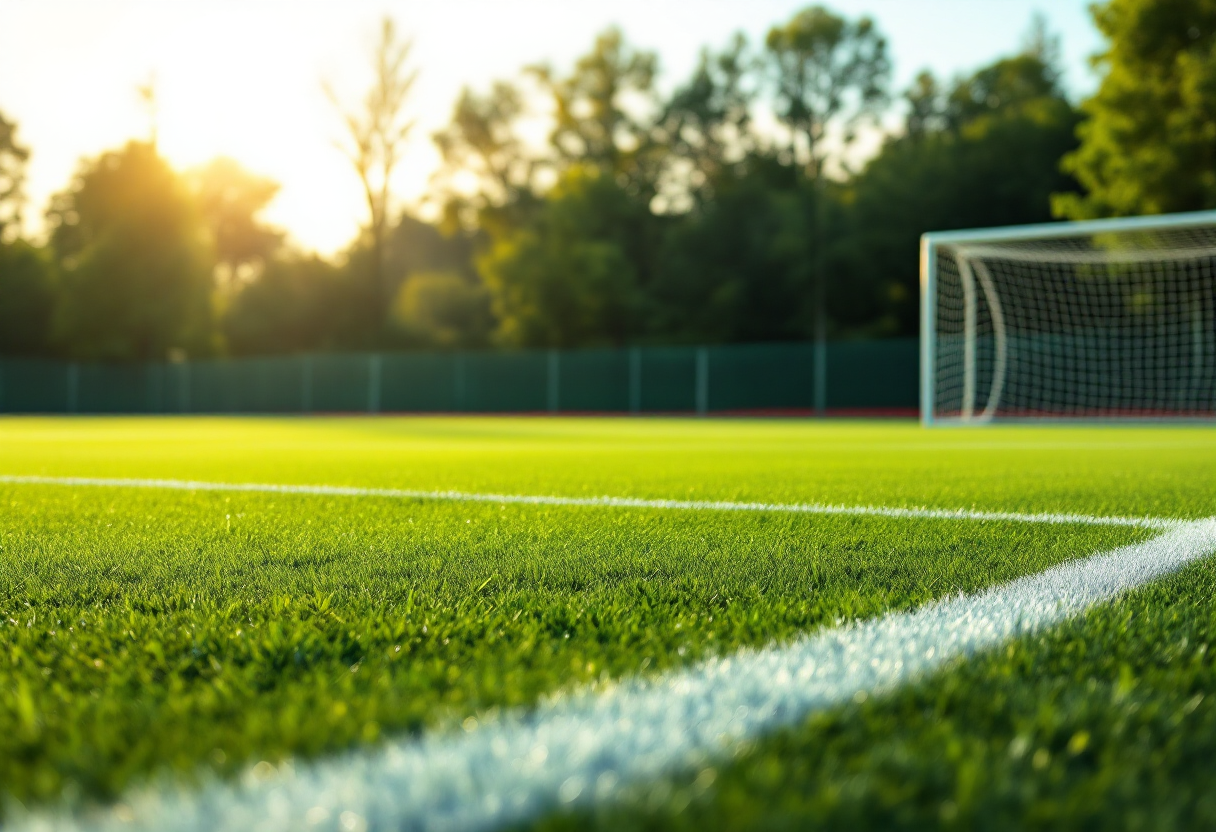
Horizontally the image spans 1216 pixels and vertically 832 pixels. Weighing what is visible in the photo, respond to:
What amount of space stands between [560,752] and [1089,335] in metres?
23.3

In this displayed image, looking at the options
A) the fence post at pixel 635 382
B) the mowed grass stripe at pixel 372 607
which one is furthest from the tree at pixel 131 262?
the mowed grass stripe at pixel 372 607

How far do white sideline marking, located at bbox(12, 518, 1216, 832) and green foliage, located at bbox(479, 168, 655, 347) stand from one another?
3298 cm

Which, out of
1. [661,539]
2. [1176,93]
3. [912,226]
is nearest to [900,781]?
[661,539]

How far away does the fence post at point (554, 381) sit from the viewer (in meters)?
28.2

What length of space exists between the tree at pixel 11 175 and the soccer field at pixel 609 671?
4288cm

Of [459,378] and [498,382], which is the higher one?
[459,378]

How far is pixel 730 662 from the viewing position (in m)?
1.32

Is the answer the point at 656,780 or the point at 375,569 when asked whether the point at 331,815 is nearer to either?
the point at 656,780

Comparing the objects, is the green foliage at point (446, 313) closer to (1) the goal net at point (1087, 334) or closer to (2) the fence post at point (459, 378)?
(2) the fence post at point (459, 378)

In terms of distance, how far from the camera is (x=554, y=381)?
2819 cm

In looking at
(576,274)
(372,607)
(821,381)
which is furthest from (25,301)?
(372,607)

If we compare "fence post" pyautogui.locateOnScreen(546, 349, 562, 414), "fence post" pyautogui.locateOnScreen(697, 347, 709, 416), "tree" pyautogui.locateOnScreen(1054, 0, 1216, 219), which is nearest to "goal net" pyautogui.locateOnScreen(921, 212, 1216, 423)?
"tree" pyautogui.locateOnScreen(1054, 0, 1216, 219)

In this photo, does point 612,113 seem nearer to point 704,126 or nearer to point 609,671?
point 704,126

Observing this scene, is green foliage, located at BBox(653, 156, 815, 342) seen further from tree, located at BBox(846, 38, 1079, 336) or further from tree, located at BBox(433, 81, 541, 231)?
tree, located at BBox(433, 81, 541, 231)
